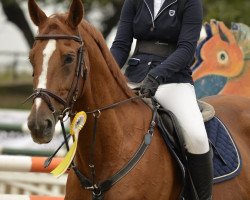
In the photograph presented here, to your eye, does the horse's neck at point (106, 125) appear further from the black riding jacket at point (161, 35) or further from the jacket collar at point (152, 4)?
the jacket collar at point (152, 4)

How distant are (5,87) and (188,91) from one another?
2658cm

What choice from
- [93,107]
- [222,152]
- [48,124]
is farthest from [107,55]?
[222,152]

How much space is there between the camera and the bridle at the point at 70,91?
4.84 metres

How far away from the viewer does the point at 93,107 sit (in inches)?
212

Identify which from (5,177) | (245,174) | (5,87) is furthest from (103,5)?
(245,174)

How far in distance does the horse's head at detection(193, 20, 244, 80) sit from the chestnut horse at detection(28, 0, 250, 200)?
2.98m

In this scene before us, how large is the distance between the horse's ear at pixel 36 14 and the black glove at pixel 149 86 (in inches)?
34.4

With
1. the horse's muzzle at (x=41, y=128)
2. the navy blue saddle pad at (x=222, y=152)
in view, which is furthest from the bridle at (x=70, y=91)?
the navy blue saddle pad at (x=222, y=152)

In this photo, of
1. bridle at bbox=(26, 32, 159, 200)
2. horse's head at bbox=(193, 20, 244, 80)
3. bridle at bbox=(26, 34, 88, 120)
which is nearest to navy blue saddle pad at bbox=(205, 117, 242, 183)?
bridle at bbox=(26, 32, 159, 200)

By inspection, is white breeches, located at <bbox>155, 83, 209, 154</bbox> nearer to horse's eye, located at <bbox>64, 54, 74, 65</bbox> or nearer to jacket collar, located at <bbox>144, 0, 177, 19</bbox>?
jacket collar, located at <bbox>144, 0, 177, 19</bbox>

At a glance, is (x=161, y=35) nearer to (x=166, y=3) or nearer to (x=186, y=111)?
(x=166, y=3)

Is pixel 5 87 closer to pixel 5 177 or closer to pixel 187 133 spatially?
pixel 5 177

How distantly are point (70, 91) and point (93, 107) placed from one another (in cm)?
42

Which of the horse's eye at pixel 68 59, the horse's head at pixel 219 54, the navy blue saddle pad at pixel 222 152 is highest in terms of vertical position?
the horse's eye at pixel 68 59
